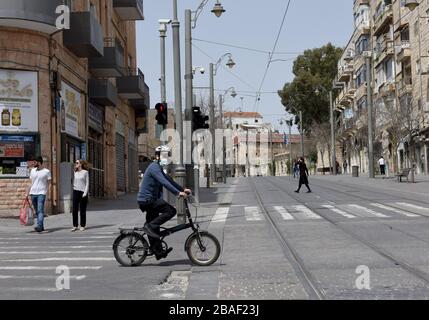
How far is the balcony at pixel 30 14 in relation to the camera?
1928 cm

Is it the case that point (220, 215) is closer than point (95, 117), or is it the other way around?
point (220, 215)

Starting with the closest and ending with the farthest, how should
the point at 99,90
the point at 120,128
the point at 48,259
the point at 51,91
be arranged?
the point at 48,259 < the point at 51,91 < the point at 99,90 < the point at 120,128

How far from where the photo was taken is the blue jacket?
972 cm

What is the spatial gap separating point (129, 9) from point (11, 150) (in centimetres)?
1708

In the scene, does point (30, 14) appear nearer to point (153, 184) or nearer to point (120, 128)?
point (153, 184)

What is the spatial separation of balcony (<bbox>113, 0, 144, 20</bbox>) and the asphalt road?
18.9m

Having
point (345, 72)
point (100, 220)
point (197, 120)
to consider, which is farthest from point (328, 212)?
point (345, 72)

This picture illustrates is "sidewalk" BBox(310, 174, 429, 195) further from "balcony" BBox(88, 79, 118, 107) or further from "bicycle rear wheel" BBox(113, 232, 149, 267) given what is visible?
"bicycle rear wheel" BBox(113, 232, 149, 267)

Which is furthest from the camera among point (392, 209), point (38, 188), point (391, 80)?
point (391, 80)

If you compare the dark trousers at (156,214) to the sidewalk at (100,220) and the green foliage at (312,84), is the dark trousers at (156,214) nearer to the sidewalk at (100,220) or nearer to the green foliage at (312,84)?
the sidewalk at (100,220)

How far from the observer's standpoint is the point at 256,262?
9883mm

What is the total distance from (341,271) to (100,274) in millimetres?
3334

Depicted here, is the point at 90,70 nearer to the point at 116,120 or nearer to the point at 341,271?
the point at 116,120
